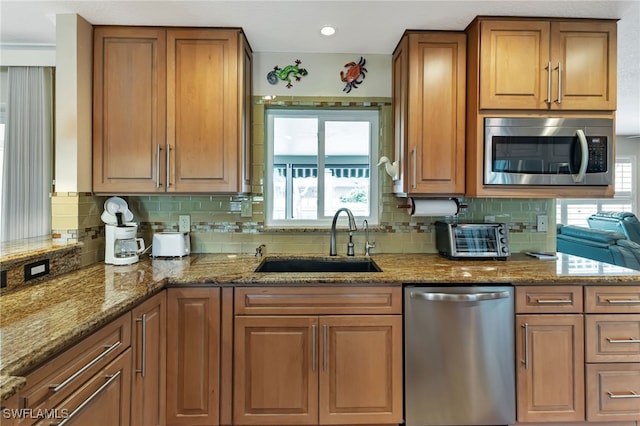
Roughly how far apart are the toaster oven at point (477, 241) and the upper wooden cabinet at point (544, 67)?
746mm

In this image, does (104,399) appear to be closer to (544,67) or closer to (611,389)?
(611,389)

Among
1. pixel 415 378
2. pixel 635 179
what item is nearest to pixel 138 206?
pixel 415 378

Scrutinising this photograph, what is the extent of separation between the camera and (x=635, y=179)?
6039 millimetres

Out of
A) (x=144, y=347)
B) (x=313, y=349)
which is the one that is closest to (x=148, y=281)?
(x=144, y=347)

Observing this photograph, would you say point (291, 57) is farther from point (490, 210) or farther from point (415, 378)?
point (415, 378)

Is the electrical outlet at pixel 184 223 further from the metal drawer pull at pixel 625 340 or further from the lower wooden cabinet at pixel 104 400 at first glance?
the metal drawer pull at pixel 625 340

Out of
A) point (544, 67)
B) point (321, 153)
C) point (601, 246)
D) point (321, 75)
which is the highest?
point (321, 75)

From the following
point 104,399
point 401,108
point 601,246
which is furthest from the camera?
point 601,246

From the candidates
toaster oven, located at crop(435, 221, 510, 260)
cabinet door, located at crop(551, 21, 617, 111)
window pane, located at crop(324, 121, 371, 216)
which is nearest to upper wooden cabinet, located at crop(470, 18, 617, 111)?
cabinet door, located at crop(551, 21, 617, 111)

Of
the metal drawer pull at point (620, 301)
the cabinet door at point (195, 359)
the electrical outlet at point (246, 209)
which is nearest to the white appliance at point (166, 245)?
the electrical outlet at point (246, 209)

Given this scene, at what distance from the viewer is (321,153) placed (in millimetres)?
2553

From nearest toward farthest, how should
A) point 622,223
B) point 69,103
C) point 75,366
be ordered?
point 75,366, point 69,103, point 622,223

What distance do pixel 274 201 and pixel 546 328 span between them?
182 cm

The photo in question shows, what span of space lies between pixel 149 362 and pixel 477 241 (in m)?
1.97
